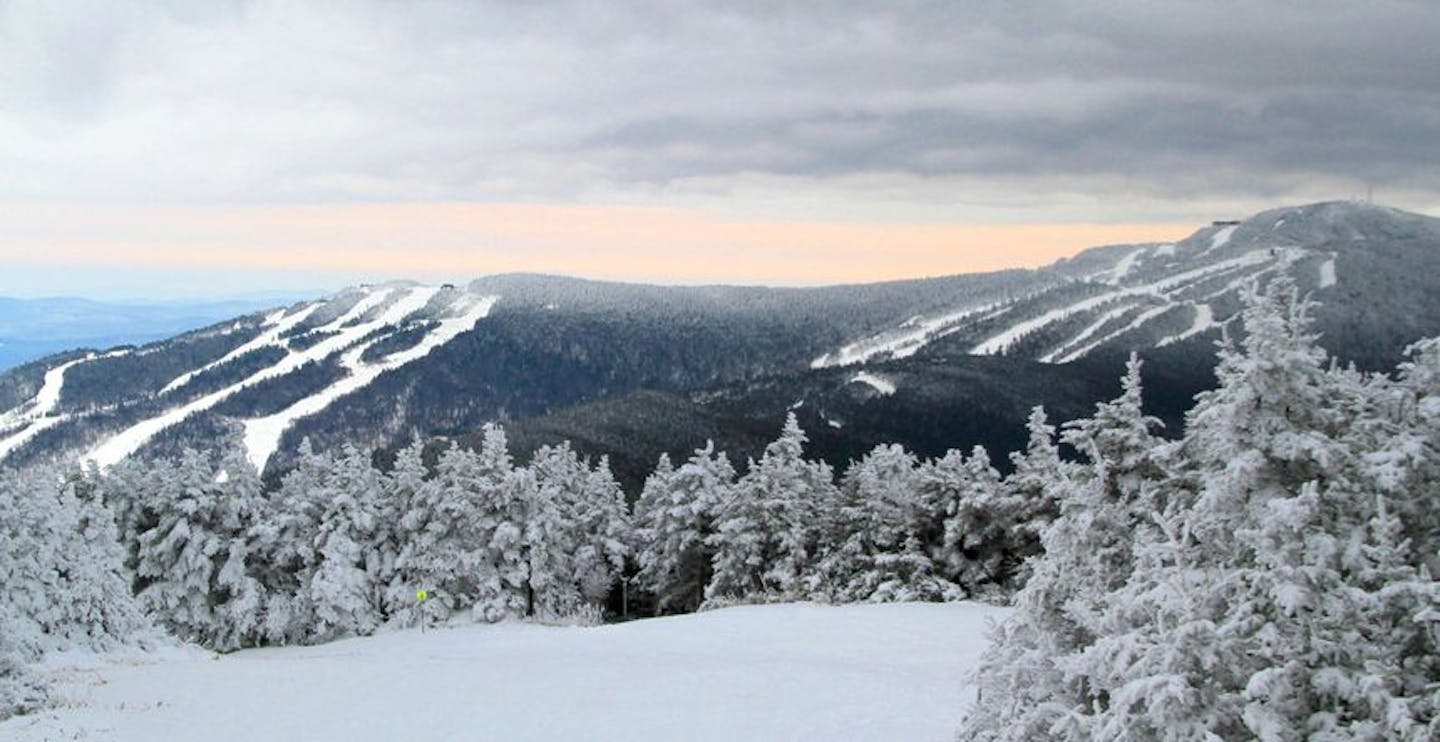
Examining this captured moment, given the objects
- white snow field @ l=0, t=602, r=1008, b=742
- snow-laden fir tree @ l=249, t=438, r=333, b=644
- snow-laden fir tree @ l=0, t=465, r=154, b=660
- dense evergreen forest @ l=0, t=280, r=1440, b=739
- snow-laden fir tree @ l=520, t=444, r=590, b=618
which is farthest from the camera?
snow-laden fir tree @ l=520, t=444, r=590, b=618

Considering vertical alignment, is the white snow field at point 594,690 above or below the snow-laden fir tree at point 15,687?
below

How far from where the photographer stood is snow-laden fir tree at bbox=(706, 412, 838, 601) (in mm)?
51625

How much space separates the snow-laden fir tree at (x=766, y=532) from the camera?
51.6 m

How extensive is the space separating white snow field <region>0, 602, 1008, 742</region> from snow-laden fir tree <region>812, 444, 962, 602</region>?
851 centimetres

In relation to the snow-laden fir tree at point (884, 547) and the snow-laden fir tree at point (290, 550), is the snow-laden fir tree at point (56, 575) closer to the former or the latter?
the snow-laden fir tree at point (290, 550)

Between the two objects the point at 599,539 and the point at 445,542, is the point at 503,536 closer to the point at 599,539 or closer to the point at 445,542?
the point at 445,542

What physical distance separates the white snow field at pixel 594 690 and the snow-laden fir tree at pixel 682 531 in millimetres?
18267

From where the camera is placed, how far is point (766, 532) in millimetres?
52688

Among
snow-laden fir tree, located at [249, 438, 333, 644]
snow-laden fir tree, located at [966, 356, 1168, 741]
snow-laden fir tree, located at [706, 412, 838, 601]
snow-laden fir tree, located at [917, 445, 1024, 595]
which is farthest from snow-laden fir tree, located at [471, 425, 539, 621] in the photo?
snow-laden fir tree, located at [966, 356, 1168, 741]

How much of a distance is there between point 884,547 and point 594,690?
26.2 metres

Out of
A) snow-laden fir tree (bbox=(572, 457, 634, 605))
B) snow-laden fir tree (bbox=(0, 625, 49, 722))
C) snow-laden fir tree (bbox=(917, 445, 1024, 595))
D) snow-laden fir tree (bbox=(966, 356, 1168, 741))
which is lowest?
snow-laden fir tree (bbox=(572, 457, 634, 605))

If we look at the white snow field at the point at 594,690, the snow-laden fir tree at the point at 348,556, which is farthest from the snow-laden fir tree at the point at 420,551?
the white snow field at the point at 594,690

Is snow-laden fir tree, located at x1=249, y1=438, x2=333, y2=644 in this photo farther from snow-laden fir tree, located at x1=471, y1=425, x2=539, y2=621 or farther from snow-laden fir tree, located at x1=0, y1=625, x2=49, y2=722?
snow-laden fir tree, located at x1=0, y1=625, x2=49, y2=722

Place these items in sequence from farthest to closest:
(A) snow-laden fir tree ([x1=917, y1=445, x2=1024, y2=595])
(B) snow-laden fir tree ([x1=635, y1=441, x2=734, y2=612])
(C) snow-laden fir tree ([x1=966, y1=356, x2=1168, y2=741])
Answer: (B) snow-laden fir tree ([x1=635, y1=441, x2=734, y2=612]) → (A) snow-laden fir tree ([x1=917, y1=445, x2=1024, y2=595]) → (C) snow-laden fir tree ([x1=966, y1=356, x2=1168, y2=741])
